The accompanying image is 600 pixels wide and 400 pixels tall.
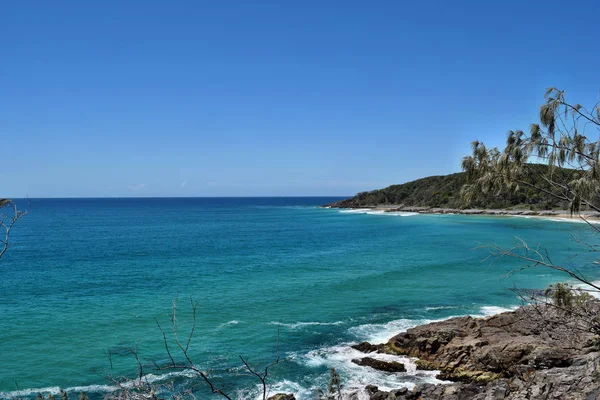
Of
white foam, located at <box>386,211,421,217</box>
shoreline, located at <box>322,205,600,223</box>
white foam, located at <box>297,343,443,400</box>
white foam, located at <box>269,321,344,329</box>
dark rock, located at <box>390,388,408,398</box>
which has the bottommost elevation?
white foam, located at <box>297,343,443,400</box>

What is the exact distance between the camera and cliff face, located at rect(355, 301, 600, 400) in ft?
37.4

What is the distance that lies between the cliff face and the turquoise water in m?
1.62

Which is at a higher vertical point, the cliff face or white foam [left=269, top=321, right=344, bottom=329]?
the cliff face

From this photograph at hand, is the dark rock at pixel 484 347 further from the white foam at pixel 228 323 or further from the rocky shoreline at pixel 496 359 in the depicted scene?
the white foam at pixel 228 323

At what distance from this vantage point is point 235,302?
87.9 ft

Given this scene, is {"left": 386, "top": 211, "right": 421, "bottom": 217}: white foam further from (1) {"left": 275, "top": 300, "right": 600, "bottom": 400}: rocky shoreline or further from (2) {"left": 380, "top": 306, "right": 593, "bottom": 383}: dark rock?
(2) {"left": 380, "top": 306, "right": 593, "bottom": 383}: dark rock

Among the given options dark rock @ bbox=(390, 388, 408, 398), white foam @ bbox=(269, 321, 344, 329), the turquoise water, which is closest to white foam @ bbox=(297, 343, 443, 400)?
the turquoise water

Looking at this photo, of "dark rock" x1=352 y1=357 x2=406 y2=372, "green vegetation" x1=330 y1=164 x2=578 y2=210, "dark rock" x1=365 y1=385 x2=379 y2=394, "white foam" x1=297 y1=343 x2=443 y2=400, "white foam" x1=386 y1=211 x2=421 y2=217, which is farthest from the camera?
"white foam" x1=386 y1=211 x2=421 y2=217

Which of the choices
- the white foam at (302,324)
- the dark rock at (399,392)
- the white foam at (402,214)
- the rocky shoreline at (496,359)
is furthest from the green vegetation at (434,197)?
the dark rock at (399,392)

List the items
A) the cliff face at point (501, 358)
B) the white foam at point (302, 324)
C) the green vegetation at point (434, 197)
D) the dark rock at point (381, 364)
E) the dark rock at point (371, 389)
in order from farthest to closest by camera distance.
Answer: the green vegetation at point (434, 197) → the white foam at point (302, 324) → the dark rock at point (381, 364) → the dark rock at point (371, 389) → the cliff face at point (501, 358)

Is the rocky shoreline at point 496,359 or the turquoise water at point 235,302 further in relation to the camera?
the turquoise water at point 235,302

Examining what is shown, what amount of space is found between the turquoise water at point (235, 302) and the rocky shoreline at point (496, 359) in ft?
4.02

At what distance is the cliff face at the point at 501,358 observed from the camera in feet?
37.4

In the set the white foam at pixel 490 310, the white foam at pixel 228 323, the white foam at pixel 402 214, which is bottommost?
the white foam at pixel 228 323
